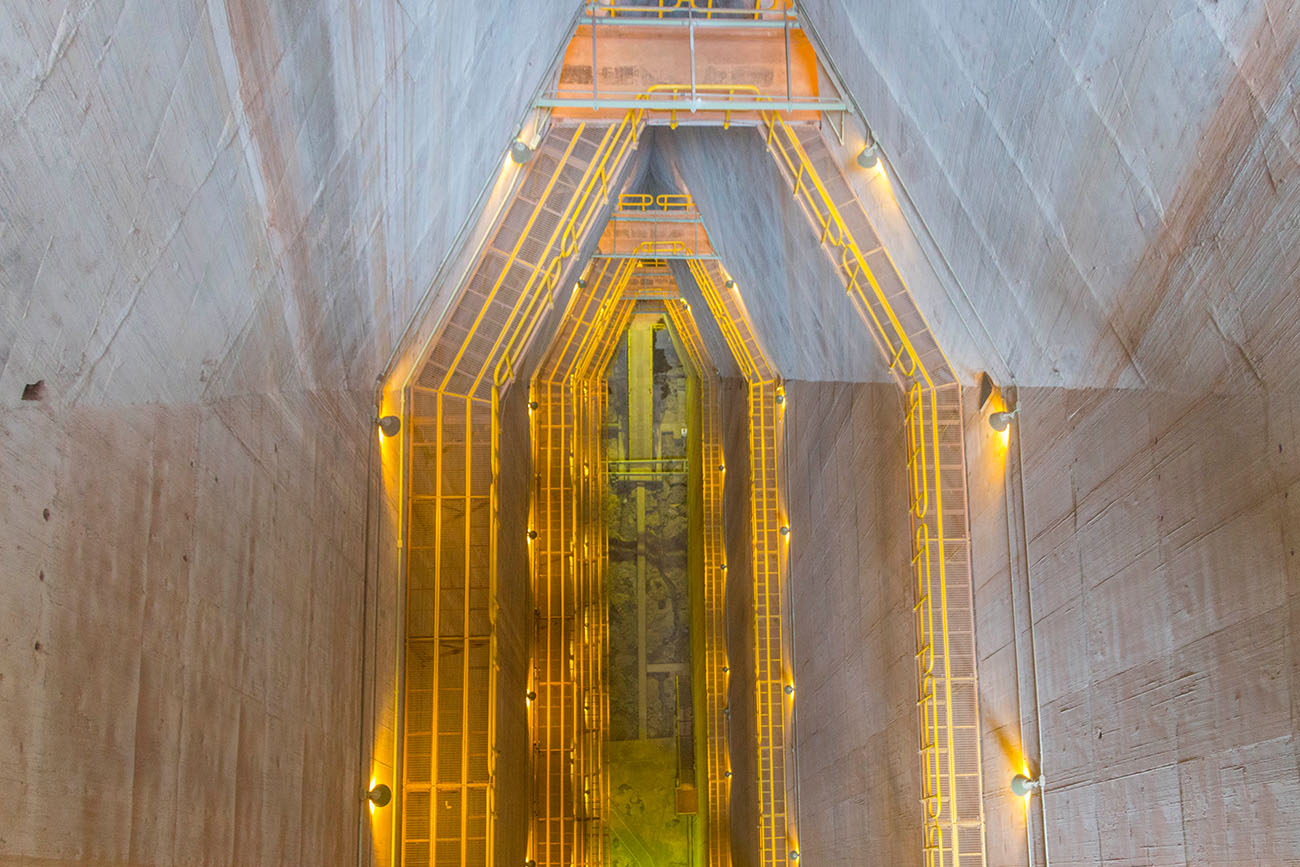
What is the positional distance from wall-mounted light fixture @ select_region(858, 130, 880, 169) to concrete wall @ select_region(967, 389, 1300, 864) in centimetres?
272

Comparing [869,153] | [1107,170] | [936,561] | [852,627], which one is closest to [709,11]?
[869,153]

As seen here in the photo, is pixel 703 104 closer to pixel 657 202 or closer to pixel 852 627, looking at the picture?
pixel 852 627

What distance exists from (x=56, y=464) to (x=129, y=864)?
2.13 m

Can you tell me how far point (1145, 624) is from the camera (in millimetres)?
7734

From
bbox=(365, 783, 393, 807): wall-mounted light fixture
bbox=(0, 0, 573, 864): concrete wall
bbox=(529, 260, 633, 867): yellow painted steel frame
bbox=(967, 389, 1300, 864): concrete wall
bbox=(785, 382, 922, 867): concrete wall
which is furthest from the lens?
bbox=(529, 260, 633, 867): yellow painted steel frame

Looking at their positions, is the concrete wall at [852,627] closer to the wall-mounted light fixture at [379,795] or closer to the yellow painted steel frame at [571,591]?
the wall-mounted light fixture at [379,795]

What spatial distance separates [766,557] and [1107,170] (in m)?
12.8

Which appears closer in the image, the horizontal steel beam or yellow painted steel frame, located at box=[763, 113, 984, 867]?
yellow painted steel frame, located at box=[763, 113, 984, 867]

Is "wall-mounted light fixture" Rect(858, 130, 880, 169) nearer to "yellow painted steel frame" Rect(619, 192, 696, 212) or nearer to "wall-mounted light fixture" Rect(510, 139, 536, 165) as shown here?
"wall-mounted light fixture" Rect(510, 139, 536, 165)

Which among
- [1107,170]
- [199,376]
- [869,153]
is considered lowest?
[199,376]

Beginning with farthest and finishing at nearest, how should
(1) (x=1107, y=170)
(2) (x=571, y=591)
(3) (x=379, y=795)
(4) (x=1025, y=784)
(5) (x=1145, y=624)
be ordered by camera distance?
(2) (x=571, y=591)
(3) (x=379, y=795)
(4) (x=1025, y=784)
(5) (x=1145, y=624)
(1) (x=1107, y=170)

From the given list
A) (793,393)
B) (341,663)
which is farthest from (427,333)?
(793,393)

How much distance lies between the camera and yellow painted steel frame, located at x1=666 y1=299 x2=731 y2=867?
78.8 ft

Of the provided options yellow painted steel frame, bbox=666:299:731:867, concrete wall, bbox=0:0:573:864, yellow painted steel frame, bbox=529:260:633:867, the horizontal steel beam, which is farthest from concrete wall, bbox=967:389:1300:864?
yellow painted steel frame, bbox=666:299:731:867
